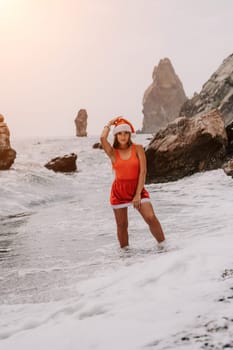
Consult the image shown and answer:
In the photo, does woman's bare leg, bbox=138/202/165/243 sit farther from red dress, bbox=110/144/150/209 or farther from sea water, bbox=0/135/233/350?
sea water, bbox=0/135/233/350

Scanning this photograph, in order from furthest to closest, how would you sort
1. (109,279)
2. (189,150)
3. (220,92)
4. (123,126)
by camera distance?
(220,92) → (189,150) → (123,126) → (109,279)

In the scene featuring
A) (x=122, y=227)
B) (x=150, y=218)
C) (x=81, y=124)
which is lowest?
(x=81, y=124)

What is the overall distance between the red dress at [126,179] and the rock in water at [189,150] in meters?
7.59

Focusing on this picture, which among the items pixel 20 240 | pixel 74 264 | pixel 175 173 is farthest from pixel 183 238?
pixel 175 173

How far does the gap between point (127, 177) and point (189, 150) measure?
794 centimetres

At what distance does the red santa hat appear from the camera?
14.8 ft

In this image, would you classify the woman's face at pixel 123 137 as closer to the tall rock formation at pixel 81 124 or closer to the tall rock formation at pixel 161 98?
the tall rock formation at pixel 81 124

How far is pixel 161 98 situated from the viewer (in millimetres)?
169250

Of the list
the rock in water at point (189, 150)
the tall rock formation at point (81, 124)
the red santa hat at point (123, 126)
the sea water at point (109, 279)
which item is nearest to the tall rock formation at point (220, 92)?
the rock in water at point (189, 150)

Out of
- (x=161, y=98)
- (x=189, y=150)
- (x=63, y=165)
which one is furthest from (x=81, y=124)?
(x=161, y=98)

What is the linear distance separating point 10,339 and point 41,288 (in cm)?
110

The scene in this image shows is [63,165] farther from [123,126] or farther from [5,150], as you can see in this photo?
[123,126]

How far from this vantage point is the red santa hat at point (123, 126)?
4524mm

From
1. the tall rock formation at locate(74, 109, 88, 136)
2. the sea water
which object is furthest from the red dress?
the tall rock formation at locate(74, 109, 88, 136)
